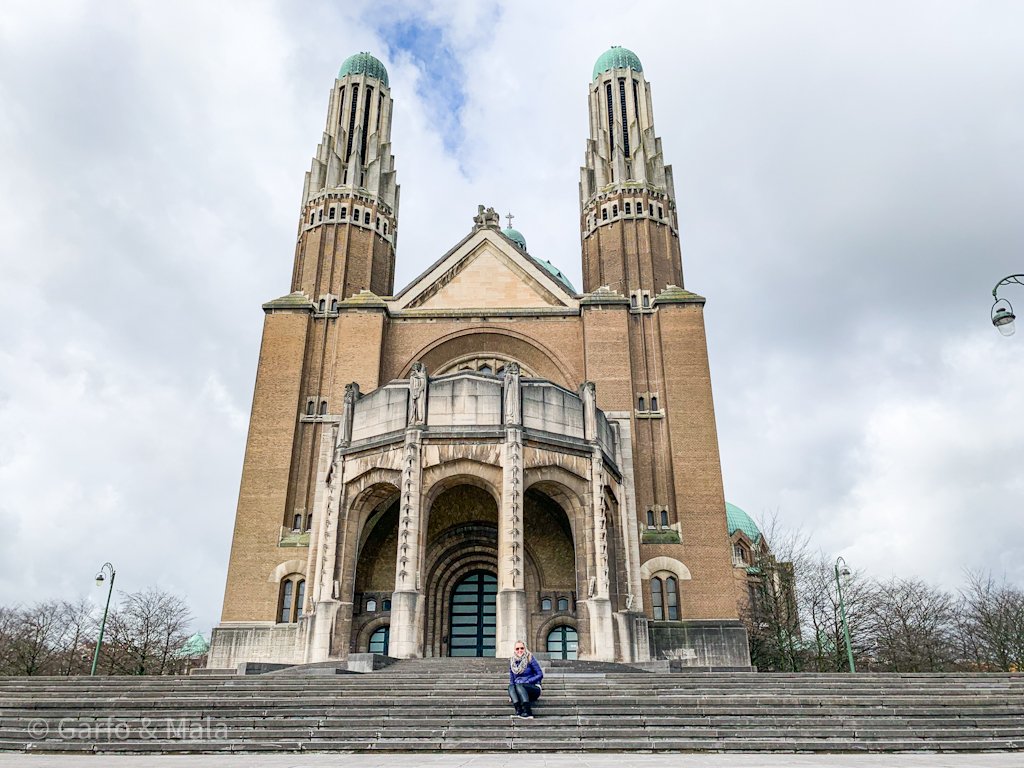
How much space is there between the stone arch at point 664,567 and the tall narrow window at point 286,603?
484 inches

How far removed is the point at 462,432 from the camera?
76.2ft

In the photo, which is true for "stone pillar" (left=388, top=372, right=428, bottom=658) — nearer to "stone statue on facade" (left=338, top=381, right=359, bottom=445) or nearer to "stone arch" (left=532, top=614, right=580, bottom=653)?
"stone statue on facade" (left=338, top=381, right=359, bottom=445)

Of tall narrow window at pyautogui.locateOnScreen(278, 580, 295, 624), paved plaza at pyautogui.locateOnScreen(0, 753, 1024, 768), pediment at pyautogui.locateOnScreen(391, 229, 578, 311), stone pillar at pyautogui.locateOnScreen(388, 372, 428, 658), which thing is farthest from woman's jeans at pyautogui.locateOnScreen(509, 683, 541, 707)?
pediment at pyautogui.locateOnScreen(391, 229, 578, 311)

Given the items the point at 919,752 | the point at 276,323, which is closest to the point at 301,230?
the point at 276,323

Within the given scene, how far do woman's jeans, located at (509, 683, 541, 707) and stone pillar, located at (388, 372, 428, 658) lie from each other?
8599 millimetres

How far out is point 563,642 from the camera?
2617cm

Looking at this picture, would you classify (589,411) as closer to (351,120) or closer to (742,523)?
Answer: (351,120)

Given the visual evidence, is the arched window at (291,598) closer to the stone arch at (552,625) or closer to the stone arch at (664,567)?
the stone arch at (552,625)

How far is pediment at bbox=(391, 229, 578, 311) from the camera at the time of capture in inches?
1328

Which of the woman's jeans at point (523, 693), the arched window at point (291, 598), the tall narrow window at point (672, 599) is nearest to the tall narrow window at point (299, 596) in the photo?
the arched window at point (291, 598)

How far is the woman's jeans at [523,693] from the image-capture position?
1243cm

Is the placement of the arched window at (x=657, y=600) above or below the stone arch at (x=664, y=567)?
below

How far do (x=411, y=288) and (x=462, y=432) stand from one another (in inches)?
489

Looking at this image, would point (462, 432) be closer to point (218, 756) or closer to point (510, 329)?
point (510, 329)
